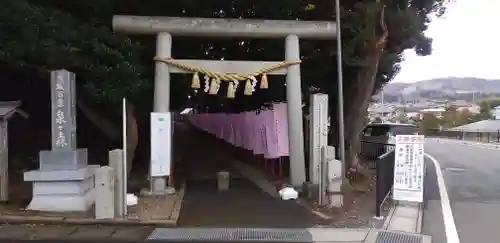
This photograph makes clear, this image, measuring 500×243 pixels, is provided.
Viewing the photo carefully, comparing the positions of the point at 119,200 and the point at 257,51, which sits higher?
the point at 257,51

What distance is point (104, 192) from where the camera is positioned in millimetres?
9062

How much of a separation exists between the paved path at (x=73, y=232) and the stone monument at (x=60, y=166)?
1.33m

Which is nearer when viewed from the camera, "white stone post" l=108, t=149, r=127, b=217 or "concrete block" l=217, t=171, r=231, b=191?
"white stone post" l=108, t=149, r=127, b=217

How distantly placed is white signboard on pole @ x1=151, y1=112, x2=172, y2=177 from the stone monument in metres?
2.20

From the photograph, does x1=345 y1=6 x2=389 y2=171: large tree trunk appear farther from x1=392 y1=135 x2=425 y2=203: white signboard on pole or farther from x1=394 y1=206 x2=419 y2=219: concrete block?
x1=394 y1=206 x2=419 y2=219: concrete block

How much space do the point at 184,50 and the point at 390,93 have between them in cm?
10863

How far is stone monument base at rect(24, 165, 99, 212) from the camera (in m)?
10.1

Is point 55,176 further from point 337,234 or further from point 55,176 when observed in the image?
point 337,234

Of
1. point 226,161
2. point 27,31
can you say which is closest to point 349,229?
point 27,31

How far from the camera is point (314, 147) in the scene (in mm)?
12102

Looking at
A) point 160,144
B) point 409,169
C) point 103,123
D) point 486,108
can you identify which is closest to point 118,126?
point 103,123

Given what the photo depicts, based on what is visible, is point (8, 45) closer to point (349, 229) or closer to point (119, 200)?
point (119, 200)

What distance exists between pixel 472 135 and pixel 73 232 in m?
44.5

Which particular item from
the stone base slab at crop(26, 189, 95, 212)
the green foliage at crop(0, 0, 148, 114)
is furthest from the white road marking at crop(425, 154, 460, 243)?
the green foliage at crop(0, 0, 148, 114)
